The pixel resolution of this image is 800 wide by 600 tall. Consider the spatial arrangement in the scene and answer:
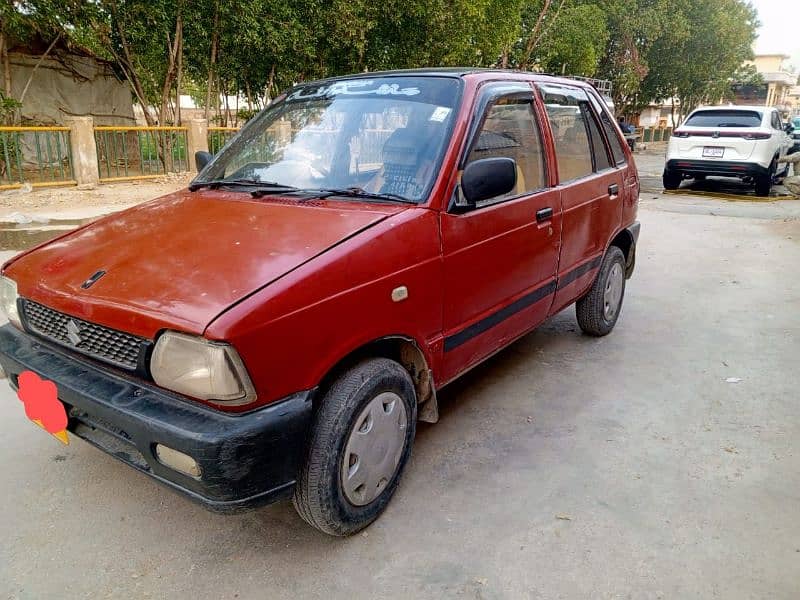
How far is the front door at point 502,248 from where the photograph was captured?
276cm

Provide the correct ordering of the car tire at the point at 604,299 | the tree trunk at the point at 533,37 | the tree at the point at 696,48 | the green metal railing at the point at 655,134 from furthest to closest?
the green metal railing at the point at 655,134, the tree at the point at 696,48, the tree trunk at the point at 533,37, the car tire at the point at 604,299

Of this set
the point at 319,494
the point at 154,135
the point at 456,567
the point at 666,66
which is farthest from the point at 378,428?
the point at 666,66

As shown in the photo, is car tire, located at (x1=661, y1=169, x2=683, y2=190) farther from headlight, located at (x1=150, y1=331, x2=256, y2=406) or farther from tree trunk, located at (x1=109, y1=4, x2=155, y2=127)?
headlight, located at (x1=150, y1=331, x2=256, y2=406)

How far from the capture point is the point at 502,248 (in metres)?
3.01

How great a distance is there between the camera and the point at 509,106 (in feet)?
10.6

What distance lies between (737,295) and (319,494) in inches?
197

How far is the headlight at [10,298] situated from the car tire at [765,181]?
1291cm

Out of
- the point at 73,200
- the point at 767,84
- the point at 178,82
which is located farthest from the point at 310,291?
the point at 767,84

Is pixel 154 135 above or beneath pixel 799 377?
above

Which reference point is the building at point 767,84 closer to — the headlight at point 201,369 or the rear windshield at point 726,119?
the rear windshield at point 726,119

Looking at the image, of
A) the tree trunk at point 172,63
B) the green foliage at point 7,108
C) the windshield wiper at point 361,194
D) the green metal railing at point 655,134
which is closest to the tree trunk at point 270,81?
the tree trunk at point 172,63

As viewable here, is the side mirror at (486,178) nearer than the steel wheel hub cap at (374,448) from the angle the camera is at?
No

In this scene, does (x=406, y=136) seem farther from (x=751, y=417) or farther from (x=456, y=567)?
(x=751, y=417)

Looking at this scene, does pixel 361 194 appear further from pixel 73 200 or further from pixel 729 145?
pixel 729 145
